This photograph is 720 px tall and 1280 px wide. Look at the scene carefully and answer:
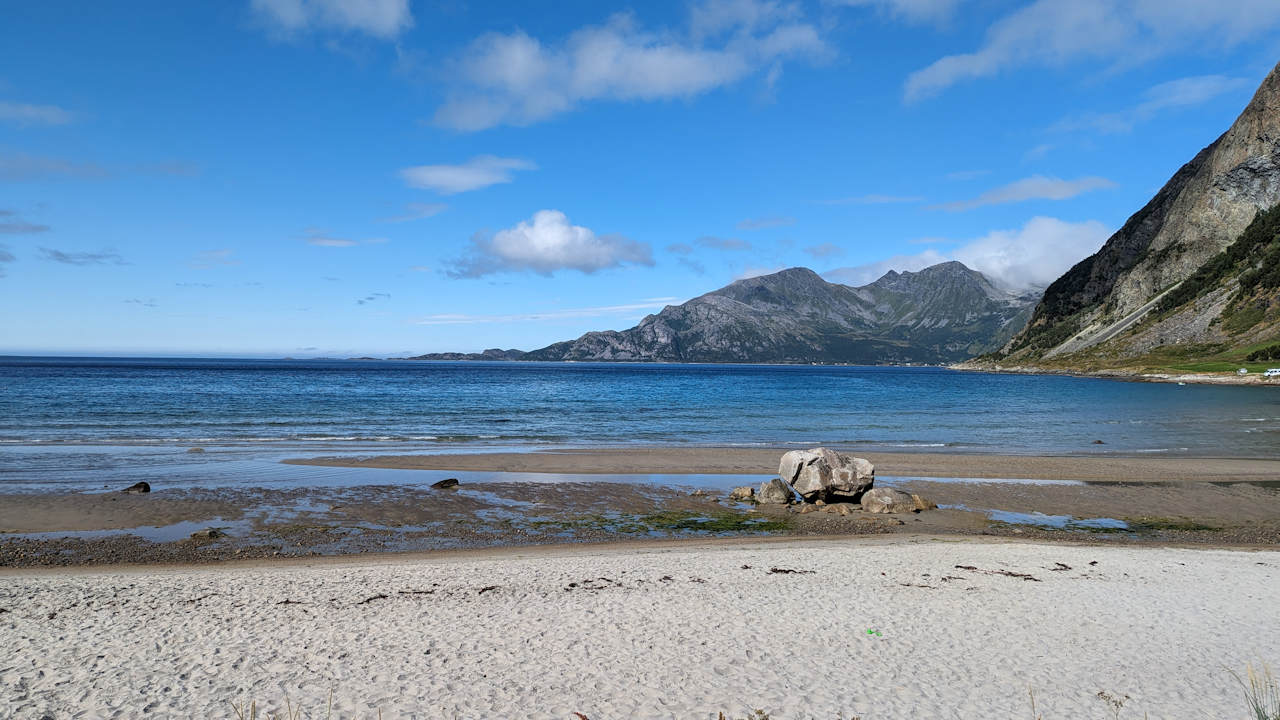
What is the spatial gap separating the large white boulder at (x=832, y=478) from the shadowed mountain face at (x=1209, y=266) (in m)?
148

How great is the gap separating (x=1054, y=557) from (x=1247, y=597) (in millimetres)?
3782

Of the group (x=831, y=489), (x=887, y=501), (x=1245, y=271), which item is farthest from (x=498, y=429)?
(x=1245, y=271)

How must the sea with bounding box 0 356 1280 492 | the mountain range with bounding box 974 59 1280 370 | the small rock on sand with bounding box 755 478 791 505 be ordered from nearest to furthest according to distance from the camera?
the small rock on sand with bounding box 755 478 791 505 < the sea with bounding box 0 356 1280 492 < the mountain range with bounding box 974 59 1280 370

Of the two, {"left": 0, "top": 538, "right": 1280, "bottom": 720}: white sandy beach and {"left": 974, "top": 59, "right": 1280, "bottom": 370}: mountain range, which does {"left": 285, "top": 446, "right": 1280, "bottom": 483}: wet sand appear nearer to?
{"left": 0, "top": 538, "right": 1280, "bottom": 720}: white sandy beach

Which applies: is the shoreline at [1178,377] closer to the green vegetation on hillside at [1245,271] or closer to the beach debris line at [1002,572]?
the green vegetation on hillside at [1245,271]

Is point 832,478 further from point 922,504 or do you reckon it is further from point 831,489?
point 922,504

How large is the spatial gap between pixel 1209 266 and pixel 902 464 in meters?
184

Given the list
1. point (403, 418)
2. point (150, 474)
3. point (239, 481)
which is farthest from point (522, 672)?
point (403, 418)

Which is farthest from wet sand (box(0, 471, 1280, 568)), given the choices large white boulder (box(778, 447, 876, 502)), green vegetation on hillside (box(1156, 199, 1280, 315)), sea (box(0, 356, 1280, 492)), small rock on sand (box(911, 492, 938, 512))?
green vegetation on hillside (box(1156, 199, 1280, 315))

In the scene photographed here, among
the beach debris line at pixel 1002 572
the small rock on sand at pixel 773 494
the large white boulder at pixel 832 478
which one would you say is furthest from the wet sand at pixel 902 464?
the beach debris line at pixel 1002 572

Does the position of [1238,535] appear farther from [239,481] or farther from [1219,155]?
[1219,155]

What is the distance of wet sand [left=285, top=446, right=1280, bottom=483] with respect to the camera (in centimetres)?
2944

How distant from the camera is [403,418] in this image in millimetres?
54031

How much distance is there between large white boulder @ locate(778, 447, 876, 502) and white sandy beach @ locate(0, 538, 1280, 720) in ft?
23.5
